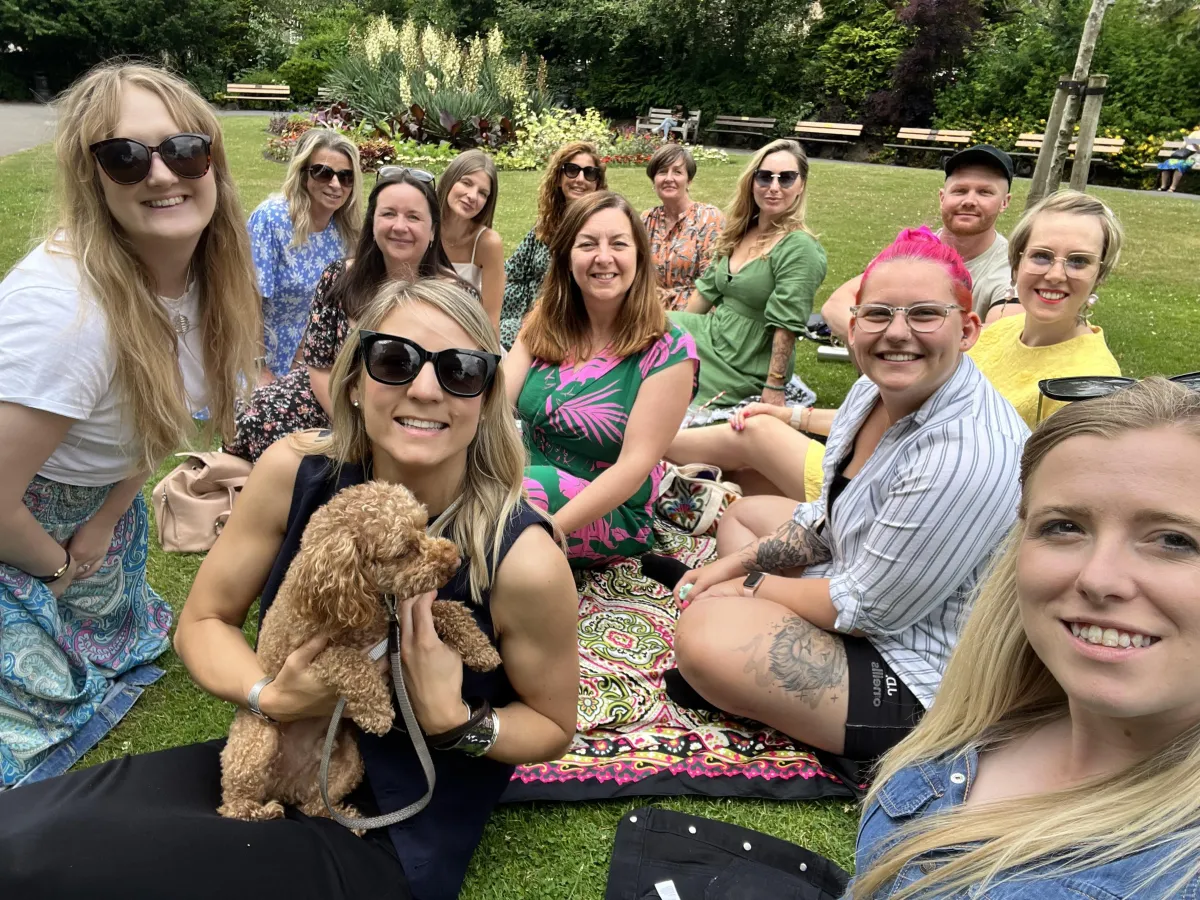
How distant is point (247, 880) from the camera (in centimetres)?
186

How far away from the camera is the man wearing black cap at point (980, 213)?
5250mm

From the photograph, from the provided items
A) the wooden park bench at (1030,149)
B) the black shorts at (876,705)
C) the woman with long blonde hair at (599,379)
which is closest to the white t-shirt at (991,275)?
the woman with long blonde hair at (599,379)

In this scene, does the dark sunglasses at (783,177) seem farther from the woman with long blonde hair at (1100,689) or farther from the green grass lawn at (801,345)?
the woman with long blonde hair at (1100,689)

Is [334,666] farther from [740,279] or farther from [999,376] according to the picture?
[740,279]

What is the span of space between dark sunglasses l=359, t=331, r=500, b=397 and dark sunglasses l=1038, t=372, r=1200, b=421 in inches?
55.5

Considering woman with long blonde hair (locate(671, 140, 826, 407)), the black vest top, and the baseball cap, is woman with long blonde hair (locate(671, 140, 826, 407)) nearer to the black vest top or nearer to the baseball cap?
the baseball cap

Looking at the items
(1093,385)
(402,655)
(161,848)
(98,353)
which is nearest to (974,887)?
(1093,385)

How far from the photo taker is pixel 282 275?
5746 millimetres

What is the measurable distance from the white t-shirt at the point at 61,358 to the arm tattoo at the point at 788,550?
256 centimetres

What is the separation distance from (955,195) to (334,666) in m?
5.09

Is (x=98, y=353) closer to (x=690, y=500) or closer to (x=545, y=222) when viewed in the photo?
(x=690, y=500)

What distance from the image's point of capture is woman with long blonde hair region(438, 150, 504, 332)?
628 centimetres

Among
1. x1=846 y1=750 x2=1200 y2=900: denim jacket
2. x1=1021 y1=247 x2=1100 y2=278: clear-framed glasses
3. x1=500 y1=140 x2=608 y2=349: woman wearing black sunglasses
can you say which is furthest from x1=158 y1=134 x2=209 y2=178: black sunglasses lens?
x1=1021 y1=247 x2=1100 y2=278: clear-framed glasses

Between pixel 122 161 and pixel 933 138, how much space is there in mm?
25483
